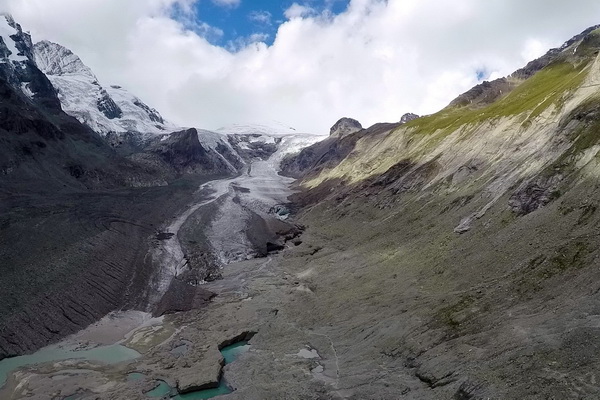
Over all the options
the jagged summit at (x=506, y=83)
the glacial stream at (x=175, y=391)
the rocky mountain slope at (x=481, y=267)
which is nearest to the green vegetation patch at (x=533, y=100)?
the rocky mountain slope at (x=481, y=267)

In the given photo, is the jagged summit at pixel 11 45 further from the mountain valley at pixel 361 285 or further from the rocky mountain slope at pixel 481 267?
the rocky mountain slope at pixel 481 267

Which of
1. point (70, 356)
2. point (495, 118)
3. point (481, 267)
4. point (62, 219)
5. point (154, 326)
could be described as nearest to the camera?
point (481, 267)

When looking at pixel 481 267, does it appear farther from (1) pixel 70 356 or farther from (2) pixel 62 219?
(2) pixel 62 219

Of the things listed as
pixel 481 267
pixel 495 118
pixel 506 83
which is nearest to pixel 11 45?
pixel 506 83

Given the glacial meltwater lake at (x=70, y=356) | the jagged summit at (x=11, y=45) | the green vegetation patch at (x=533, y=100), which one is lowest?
the glacial meltwater lake at (x=70, y=356)

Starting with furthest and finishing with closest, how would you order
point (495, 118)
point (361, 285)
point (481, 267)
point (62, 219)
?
point (62, 219) < point (495, 118) < point (361, 285) < point (481, 267)

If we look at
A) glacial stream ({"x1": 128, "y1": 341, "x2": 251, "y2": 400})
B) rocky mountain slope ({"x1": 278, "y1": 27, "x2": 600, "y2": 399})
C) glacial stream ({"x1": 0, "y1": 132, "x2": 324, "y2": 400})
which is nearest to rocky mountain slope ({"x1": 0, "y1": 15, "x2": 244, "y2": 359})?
glacial stream ({"x1": 0, "y1": 132, "x2": 324, "y2": 400})

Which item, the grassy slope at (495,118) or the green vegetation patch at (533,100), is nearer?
the grassy slope at (495,118)

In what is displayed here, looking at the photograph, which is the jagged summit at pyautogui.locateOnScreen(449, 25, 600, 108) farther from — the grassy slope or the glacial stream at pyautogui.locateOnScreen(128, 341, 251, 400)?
the glacial stream at pyautogui.locateOnScreen(128, 341, 251, 400)
